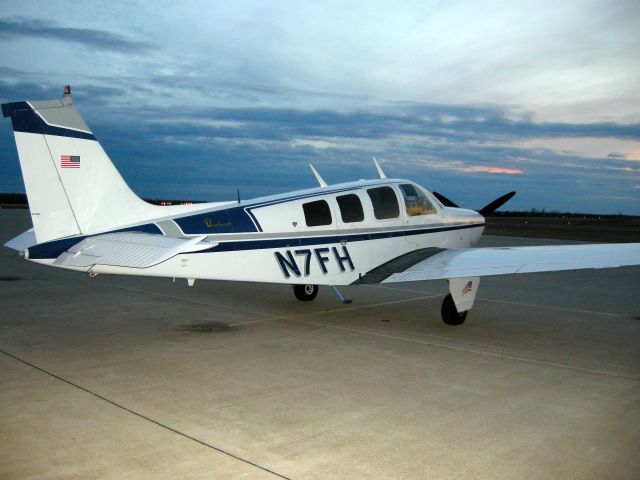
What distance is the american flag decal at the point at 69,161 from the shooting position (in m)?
7.48

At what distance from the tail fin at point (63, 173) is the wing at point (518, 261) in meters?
4.38

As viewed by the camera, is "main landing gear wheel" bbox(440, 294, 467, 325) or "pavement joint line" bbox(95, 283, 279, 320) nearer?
"main landing gear wheel" bbox(440, 294, 467, 325)

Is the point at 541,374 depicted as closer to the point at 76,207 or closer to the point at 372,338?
the point at 372,338

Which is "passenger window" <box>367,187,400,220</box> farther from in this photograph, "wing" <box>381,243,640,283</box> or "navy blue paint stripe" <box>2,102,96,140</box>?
"navy blue paint stripe" <box>2,102,96,140</box>

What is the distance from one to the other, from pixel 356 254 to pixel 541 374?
374cm

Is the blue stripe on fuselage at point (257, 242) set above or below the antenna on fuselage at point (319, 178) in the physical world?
below

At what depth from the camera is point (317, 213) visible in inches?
364

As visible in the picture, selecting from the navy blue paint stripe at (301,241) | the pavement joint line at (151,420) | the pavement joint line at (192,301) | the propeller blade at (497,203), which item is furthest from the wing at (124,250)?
the propeller blade at (497,203)

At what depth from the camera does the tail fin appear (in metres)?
7.29

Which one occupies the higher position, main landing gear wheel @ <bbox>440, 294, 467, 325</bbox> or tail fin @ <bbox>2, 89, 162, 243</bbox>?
tail fin @ <bbox>2, 89, 162, 243</bbox>

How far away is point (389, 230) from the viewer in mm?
9992

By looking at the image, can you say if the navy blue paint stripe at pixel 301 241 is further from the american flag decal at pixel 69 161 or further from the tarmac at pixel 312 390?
the american flag decal at pixel 69 161

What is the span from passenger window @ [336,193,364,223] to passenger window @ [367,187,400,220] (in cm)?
31

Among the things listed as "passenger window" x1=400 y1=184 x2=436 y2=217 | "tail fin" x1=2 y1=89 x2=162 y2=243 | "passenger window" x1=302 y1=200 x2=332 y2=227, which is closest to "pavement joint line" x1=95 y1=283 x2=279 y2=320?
"passenger window" x1=302 y1=200 x2=332 y2=227
